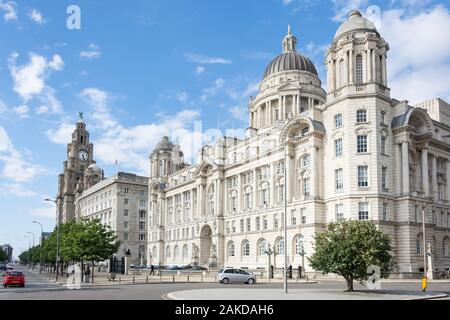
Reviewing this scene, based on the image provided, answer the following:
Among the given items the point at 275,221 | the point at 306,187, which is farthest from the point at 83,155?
the point at 306,187

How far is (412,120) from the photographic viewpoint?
73438mm

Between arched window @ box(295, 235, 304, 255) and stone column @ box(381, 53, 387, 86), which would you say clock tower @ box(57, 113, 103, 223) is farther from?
stone column @ box(381, 53, 387, 86)

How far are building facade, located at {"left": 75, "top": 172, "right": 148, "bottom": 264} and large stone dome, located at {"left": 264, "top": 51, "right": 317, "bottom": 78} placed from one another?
154ft

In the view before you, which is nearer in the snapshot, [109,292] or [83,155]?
[109,292]

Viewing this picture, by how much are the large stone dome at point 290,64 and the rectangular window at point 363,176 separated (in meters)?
46.6

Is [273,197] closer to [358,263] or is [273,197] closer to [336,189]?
[336,189]

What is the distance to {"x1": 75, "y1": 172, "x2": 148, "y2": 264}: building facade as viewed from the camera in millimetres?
131625

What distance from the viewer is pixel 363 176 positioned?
6688 centimetres

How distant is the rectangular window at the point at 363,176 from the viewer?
66744mm

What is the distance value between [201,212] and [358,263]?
229 feet

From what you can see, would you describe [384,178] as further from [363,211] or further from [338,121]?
[338,121]

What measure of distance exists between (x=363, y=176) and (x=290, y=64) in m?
48.8

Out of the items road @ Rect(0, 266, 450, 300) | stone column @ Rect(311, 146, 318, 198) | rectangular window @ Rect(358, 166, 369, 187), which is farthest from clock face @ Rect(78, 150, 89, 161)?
road @ Rect(0, 266, 450, 300)
